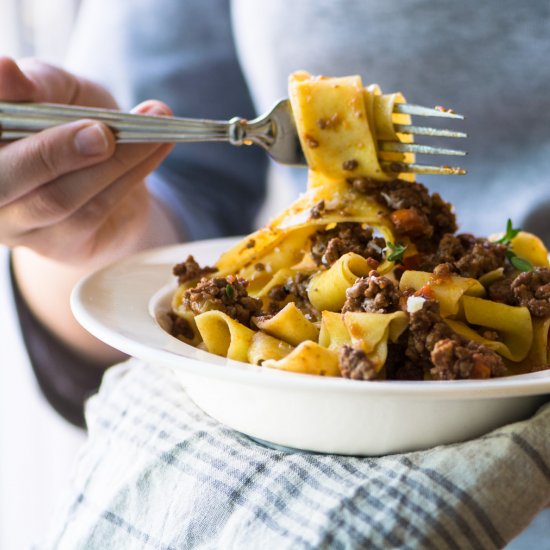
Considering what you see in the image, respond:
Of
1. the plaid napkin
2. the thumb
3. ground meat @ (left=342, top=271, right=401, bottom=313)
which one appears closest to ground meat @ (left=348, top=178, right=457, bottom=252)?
ground meat @ (left=342, top=271, right=401, bottom=313)

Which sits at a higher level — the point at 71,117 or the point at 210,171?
the point at 71,117

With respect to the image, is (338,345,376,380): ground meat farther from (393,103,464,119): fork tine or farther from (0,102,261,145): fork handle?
(0,102,261,145): fork handle

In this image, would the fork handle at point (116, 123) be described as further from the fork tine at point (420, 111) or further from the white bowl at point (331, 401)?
the white bowl at point (331, 401)

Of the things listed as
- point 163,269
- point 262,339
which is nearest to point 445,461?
point 262,339

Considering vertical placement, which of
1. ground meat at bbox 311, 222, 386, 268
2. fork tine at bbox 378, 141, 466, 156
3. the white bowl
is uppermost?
fork tine at bbox 378, 141, 466, 156

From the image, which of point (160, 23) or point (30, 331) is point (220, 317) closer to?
point (30, 331)

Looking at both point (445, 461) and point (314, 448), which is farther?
point (314, 448)

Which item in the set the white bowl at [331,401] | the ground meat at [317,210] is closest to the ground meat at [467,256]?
the ground meat at [317,210]
